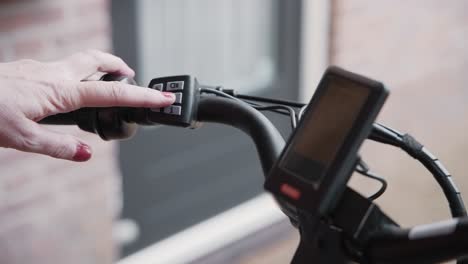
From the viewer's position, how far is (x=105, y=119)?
990mm

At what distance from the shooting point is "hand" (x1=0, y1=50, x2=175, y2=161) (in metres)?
0.94

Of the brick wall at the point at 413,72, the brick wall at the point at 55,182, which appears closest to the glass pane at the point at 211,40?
the brick wall at the point at 413,72

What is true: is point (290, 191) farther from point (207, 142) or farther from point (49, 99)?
point (207, 142)

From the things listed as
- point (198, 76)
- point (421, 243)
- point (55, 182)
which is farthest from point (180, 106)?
point (198, 76)

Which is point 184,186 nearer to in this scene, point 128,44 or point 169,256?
point 169,256

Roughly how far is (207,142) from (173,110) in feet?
6.22

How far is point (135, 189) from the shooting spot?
8.71 feet

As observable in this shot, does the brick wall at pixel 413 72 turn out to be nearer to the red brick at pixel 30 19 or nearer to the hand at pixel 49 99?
the red brick at pixel 30 19

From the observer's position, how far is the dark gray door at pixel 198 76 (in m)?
2.60

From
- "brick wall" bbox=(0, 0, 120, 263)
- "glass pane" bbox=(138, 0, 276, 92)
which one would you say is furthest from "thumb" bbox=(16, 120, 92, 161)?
"glass pane" bbox=(138, 0, 276, 92)

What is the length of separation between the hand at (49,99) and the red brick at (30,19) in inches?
40.0

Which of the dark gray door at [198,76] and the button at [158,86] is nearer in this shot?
the button at [158,86]

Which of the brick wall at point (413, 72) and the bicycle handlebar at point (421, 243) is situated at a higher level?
the bicycle handlebar at point (421, 243)

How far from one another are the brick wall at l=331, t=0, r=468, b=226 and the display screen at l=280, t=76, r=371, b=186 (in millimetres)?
1965
